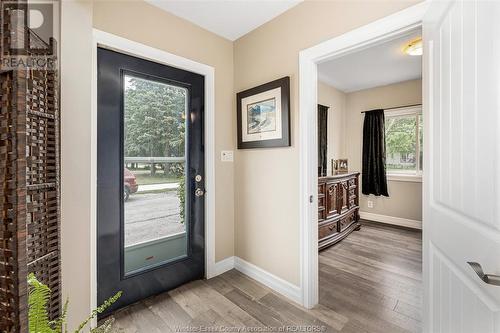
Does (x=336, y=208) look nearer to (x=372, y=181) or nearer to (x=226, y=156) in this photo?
(x=372, y=181)

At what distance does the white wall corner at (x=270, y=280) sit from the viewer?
→ 1956mm

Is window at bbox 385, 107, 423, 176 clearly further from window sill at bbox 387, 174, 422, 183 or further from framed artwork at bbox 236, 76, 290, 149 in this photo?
framed artwork at bbox 236, 76, 290, 149

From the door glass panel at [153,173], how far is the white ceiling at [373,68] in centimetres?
213

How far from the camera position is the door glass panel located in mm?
1853

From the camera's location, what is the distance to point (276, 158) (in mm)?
2107

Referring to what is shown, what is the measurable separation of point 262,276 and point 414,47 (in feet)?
9.61

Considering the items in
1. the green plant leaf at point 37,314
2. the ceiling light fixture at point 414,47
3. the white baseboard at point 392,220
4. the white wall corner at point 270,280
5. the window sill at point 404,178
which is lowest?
the white wall corner at point 270,280

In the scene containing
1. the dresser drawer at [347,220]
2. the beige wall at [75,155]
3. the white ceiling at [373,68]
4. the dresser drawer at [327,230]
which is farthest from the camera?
the dresser drawer at [347,220]

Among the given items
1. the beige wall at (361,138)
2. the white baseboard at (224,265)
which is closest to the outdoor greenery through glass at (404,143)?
the beige wall at (361,138)

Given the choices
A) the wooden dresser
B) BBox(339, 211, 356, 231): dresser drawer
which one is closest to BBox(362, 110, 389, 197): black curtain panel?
the wooden dresser

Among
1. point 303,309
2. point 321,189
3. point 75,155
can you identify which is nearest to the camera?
point 75,155

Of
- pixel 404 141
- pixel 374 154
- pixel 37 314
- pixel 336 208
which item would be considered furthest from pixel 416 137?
pixel 37 314

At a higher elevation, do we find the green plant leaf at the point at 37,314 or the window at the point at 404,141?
the window at the point at 404,141

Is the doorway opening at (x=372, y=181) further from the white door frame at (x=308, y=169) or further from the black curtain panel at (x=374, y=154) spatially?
the white door frame at (x=308, y=169)
